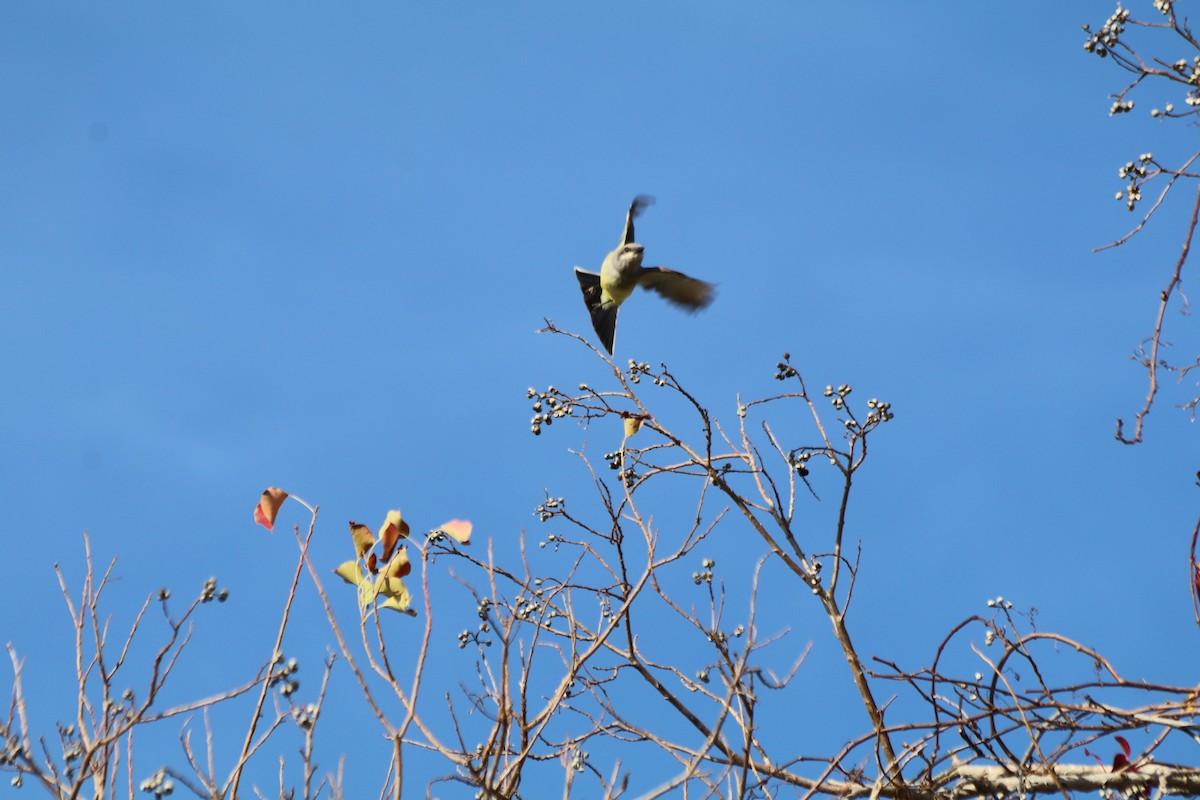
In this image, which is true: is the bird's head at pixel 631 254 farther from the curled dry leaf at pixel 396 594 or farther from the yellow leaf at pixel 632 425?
the curled dry leaf at pixel 396 594

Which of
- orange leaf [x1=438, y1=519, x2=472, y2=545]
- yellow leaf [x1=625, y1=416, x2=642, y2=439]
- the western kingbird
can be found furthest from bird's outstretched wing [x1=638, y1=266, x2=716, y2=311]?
orange leaf [x1=438, y1=519, x2=472, y2=545]

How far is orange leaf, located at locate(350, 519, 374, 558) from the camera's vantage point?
12.7 ft

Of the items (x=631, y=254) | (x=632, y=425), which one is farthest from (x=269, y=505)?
(x=631, y=254)

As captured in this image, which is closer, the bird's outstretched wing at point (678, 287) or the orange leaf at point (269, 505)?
the orange leaf at point (269, 505)

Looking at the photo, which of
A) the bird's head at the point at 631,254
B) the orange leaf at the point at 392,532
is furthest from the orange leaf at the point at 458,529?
the bird's head at the point at 631,254

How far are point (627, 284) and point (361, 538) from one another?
169 inches

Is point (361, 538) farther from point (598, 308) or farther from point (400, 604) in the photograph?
point (598, 308)

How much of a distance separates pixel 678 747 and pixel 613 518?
984 millimetres

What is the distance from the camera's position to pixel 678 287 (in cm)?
796

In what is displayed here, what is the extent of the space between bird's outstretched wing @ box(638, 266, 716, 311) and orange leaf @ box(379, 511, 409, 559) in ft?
13.9

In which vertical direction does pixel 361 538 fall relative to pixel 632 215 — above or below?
below

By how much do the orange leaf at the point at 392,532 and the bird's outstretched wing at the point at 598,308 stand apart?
4288 mm

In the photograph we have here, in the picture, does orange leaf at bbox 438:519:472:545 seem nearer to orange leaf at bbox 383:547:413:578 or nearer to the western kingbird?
orange leaf at bbox 383:547:413:578

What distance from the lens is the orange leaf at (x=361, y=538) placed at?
3.88m
